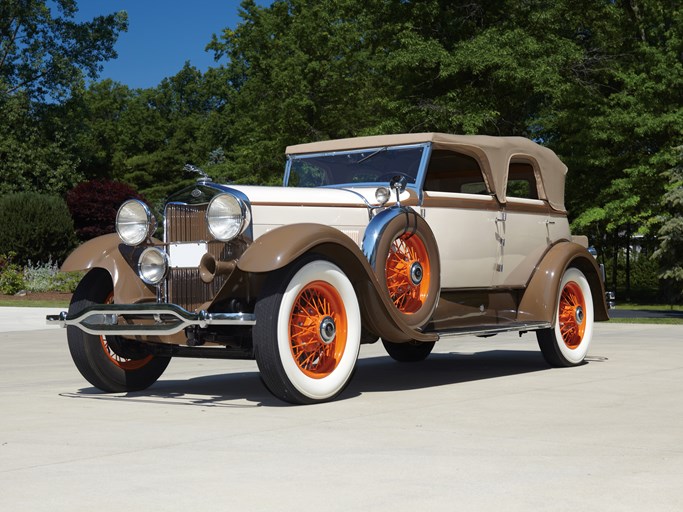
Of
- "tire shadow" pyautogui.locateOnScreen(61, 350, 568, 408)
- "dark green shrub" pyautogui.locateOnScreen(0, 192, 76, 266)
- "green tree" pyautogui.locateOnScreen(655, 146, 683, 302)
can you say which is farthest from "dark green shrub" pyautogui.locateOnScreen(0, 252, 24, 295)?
"tire shadow" pyautogui.locateOnScreen(61, 350, 568, 408)

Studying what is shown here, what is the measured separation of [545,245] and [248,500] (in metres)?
6.67

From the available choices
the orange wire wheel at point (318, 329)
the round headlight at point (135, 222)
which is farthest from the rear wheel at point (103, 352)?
the orange wire wheel at point (318, 329)

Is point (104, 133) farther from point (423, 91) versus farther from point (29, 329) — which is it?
point (29, 329)

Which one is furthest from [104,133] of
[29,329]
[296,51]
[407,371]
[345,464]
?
[345,464]

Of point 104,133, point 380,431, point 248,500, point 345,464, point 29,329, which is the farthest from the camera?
point 104,133

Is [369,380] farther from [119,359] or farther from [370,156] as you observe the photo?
[119,359]

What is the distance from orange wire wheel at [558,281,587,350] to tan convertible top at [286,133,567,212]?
928mm

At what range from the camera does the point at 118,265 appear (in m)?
7.94

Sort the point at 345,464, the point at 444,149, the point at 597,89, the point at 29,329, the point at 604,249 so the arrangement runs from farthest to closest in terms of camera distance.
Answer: the point at 604,249
the point at 597,89
the point at 29,329
the point at 444,149
the point at 345,464

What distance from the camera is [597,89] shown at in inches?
1201

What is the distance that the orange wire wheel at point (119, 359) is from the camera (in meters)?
8.12

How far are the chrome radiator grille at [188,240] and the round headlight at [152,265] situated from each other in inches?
3.4

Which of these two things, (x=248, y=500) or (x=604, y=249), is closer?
(x=248, y=500)

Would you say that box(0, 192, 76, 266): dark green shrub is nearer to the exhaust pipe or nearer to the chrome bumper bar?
the chrome bumper bar
